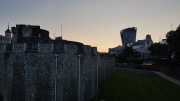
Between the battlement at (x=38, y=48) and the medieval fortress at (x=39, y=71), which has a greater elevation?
the battlement at (x=38, y=48)

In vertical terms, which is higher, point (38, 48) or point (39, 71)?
point (38, 48)

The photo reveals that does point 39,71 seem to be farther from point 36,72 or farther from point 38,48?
point 38,48

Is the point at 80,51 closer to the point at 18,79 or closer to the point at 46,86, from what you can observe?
the point at 46,86

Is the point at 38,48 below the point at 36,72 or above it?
above

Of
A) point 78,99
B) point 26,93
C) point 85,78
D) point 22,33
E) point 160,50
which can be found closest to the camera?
point 26,93

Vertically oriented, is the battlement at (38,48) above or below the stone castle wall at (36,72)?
above

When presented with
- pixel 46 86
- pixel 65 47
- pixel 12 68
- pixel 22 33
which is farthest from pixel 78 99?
pixel 22 33

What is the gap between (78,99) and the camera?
1683cm

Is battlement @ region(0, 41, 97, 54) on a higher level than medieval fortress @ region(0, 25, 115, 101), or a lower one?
higher

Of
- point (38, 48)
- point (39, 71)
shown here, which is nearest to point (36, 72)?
point (39, 71)

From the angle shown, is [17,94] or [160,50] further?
[160,50]

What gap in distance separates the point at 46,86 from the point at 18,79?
10.2ft

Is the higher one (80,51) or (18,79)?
(80,51)

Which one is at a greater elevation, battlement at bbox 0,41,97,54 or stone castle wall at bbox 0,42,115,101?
battlement at bbox 0,41,97,54
